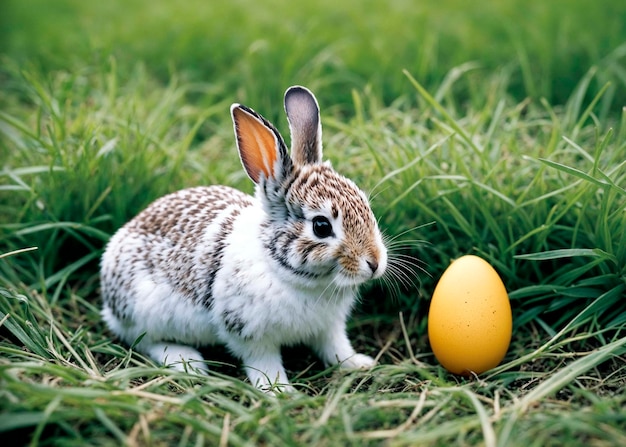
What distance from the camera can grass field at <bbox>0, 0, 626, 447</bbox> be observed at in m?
2.99

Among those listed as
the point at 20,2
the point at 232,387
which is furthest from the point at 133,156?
the point at 20,2

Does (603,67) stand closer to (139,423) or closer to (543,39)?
(543,39)

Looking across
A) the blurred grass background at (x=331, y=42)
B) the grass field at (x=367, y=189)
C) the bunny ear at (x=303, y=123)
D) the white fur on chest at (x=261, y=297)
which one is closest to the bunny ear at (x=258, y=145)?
the bunny ear at (x=303, y=123)

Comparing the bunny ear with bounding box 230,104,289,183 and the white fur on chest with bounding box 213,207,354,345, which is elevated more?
the bunny ear with bounding box 230,104,289,183

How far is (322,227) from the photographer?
3451 mm

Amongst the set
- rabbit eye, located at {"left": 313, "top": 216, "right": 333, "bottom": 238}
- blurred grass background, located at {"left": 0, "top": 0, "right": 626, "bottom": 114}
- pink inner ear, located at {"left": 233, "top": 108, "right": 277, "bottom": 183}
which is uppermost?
blurred grass background, located at {"left": 0, "top": 0, "right": 626, "bottom": 114}

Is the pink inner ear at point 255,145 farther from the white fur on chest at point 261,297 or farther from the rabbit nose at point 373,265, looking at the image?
the rabbit nose at point 373,265

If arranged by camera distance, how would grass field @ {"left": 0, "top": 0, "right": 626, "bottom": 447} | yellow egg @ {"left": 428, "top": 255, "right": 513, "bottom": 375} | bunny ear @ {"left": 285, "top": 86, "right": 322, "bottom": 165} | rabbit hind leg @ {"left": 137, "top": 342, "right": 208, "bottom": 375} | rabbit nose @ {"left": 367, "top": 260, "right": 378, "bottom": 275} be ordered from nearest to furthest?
grass field @ {"left": 0, "top": 0, "right": 626, "bottom": 447} → rabbit nose @ {"left": 367, "top": 260, "right": 378, "bottom": 275} → yellow egg @ {"left": 428, "top": 255, "right": 513, "bottom": 375} → bunny ear @ {"left": 285, "top": 86, "right": 322, "bottom": 165} → rabbit hind leg @ {"left": 137, "top": 342, "right": 208, "bottom": 375}

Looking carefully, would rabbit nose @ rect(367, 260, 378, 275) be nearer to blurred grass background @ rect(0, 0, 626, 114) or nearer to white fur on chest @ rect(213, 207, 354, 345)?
white fur on chest @ rect(213, 207, 354, 345)

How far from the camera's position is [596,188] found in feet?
12.5

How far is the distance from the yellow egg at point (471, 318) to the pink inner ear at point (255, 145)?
105 cm

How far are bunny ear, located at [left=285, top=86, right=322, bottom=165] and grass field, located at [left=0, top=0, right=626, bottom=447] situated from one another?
42 centimetres

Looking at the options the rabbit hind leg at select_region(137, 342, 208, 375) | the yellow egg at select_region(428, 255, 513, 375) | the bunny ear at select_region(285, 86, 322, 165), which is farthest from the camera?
the rabbit hind leg at select_region(137, 342, 208, 375)

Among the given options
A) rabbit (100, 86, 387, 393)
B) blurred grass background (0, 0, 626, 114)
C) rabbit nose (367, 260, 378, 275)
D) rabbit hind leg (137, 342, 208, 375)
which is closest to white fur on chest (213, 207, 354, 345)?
rabbit (100, 86, 387, 393)
